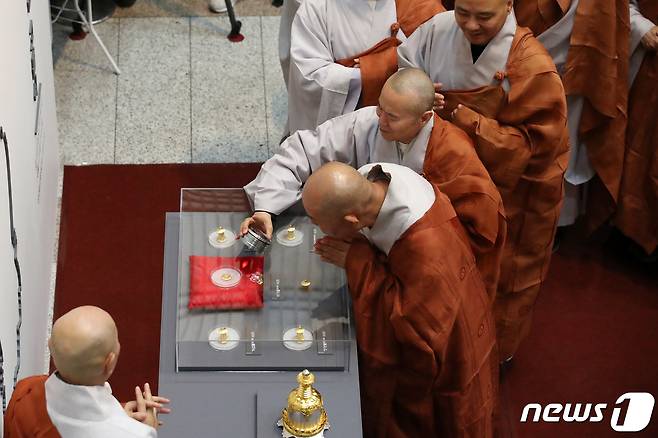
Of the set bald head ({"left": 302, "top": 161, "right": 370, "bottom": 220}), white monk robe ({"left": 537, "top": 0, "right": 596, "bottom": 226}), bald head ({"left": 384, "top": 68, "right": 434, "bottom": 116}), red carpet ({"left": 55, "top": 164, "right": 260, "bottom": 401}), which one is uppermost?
bald head ({"left": 384, "top": 68, "right": 434, "bottom": 116})

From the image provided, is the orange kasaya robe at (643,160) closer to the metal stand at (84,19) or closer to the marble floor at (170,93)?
the marble floor at (170,93)

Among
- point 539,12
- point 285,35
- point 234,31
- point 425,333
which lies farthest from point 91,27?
point 425,333

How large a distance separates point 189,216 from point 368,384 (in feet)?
3.02

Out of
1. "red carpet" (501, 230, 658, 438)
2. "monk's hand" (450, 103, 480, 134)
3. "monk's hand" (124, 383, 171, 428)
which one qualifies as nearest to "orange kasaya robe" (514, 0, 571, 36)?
"monk's hand" (450, 103, 480, 134)

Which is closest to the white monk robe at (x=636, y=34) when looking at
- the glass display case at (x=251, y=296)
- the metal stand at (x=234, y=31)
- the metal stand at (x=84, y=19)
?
the glass display case at (x=251, y=296)

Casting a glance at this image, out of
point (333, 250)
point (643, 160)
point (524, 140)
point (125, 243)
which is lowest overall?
point (125, 243)

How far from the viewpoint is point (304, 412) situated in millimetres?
3365

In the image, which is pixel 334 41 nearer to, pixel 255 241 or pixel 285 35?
pixel 285 35

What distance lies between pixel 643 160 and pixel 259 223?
8.02 feet

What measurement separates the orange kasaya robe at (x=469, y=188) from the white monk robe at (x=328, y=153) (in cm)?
5

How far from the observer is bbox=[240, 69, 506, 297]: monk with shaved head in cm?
400

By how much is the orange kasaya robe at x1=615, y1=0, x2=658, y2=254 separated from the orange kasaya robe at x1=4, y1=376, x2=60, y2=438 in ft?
11.5

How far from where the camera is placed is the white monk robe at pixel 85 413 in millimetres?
2891

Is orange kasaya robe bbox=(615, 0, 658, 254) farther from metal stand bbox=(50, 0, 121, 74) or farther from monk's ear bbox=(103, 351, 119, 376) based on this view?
monk's ear bbox=(103, 351, 119, 376)
